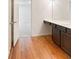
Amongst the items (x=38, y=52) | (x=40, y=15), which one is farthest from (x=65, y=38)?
(x=40, y=15)

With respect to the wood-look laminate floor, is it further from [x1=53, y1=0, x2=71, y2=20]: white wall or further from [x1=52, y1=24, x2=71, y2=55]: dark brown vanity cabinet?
[x1=53, y1=0, x2=71, y2=20]: white wall

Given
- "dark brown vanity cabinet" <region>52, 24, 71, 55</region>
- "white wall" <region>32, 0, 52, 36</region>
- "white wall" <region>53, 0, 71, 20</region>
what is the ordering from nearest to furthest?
"dark brown vanity cabinet" <region>52, 24, 71, 55</region> → "white wall" <region>32, 0, 52, 36</region> → "white wall" <region>53, 0, 71, 20</region>

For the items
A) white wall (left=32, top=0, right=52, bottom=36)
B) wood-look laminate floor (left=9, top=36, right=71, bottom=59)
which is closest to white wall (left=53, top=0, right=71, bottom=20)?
white wall (left=32, top=0, right=52, bottom=36)

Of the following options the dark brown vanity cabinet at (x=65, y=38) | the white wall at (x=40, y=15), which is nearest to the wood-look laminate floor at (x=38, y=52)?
the dark brown vanity cabinet at (x=65, y=38)

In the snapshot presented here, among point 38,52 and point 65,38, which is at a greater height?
point 65,38

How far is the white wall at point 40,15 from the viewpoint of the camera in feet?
24.7

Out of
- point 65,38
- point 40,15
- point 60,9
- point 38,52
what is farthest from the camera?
point 60,9

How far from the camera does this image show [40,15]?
7.63m

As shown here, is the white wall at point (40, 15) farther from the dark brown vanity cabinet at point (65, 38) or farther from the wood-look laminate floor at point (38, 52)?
the dark brown vanity cabinet at point (65, 38)

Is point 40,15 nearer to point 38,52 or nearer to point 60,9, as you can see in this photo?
point 60,9

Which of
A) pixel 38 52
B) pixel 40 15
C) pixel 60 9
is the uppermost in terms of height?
pixel 60 9

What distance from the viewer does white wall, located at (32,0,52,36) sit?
7527 millimetres

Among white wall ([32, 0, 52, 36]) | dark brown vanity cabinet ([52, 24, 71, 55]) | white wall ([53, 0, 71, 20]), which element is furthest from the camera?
white wall ([53, 0, 71, 20])
